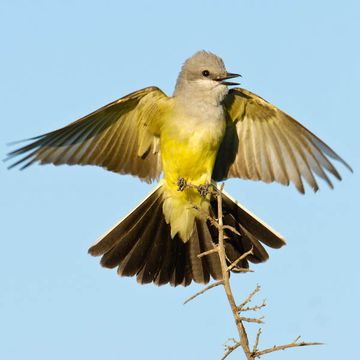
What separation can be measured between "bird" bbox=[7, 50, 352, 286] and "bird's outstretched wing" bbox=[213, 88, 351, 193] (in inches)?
0.4

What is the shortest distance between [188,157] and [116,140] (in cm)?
90

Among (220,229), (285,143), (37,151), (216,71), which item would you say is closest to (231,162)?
(285,143)

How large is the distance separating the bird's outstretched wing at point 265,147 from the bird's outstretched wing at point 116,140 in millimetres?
749

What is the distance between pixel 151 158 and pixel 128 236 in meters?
0.84

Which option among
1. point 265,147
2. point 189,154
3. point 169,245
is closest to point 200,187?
point 189,154

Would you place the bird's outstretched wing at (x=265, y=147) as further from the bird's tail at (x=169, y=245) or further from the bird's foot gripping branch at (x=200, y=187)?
the bird's foot gripping branch at (x=200, y=187)

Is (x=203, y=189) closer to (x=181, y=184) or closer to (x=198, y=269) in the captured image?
(x=181, y=184)

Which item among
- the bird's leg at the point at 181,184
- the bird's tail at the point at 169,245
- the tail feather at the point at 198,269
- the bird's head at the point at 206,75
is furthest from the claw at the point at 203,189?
the bird's head at the point at 206,75

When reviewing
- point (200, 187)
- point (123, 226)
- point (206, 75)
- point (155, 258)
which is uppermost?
point (206, 75)

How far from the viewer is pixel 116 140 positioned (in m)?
7.21

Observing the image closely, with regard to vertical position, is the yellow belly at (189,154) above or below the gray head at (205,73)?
below

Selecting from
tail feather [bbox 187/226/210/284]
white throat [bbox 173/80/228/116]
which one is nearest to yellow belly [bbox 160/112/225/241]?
white throat [bbox 173/80/228/116]

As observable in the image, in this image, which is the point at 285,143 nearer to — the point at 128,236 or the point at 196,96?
the point at 196,96

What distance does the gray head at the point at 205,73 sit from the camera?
22.8 ft
